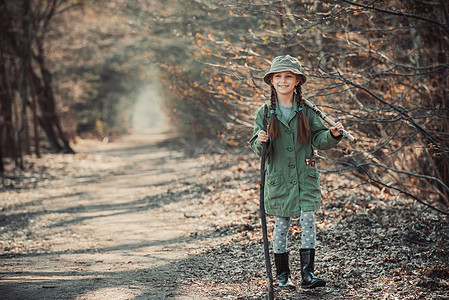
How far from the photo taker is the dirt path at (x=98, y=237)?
163 inches

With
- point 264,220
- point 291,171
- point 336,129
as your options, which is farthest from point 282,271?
point 336,129

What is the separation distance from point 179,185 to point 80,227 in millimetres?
4407

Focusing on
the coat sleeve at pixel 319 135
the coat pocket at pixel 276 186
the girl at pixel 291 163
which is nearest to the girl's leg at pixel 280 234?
the girl at pixel 291 163

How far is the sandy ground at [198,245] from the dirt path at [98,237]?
0.02m

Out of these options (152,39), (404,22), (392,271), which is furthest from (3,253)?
(152,39)

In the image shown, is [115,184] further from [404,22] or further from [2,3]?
[404,22]

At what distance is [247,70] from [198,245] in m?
2.88

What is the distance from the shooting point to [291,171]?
12.7 feet

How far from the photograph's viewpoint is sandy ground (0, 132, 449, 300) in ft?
13.1

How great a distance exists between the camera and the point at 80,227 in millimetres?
7594

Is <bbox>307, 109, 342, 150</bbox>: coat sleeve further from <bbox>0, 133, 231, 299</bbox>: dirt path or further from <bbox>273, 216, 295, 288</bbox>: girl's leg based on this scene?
<bbox>0, 133, 231, 299</bbox>: dirt path

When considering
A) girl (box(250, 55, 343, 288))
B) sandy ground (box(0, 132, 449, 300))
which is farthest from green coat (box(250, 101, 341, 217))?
sandy ground (box(0, 132, 449, 300))

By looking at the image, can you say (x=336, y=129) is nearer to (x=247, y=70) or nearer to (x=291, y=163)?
(x=291, y=163)

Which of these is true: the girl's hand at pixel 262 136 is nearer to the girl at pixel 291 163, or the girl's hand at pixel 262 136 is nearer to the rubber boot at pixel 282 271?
the girl at pixel 291 163
